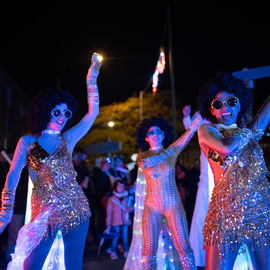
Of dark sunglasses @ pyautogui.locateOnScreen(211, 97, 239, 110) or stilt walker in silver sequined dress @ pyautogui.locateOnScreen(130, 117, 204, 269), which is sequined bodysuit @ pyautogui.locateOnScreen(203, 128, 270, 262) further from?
stilt walker in silver sequined dress @ pyautogui.locateOnScreen(130, 117, 204, 269)

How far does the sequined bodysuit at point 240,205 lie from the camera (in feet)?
7.84

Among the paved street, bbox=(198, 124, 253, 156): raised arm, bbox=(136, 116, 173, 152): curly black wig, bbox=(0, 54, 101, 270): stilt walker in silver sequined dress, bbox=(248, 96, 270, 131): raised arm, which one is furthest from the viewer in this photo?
the paved street

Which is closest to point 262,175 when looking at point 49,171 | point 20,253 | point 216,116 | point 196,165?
point 216,116

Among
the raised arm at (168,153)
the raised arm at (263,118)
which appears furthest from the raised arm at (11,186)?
the raised arm at (168,153)

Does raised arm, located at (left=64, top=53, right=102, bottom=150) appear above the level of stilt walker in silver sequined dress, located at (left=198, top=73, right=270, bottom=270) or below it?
above

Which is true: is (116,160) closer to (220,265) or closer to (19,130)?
(220,265)

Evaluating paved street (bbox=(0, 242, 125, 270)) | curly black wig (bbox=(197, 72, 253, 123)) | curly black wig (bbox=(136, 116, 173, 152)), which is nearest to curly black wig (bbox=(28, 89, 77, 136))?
curly black wig (bbox=(197, 72, 253, 123))

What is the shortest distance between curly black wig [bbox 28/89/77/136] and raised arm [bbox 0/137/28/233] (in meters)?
0.19

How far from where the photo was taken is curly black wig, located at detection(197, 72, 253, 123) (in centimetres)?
279

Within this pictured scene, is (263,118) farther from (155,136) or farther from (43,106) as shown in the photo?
(155,136)

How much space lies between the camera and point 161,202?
15.0 ft

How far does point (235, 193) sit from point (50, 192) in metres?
1.40

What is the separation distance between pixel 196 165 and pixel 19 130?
106ft

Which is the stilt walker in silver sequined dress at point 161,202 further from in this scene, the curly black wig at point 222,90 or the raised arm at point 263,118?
the raised arm at point 263,118
